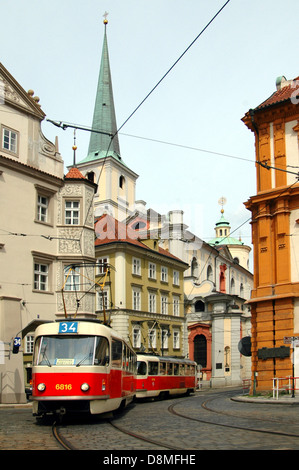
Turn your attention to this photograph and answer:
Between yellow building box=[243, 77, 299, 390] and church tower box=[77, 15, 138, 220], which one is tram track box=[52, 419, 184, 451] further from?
church tower box=[77, 15, 138, 220]

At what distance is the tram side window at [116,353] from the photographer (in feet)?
50.2

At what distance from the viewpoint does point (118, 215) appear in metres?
69.2

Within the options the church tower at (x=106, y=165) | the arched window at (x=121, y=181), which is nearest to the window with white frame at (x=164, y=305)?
the church tower at (x=106, y=165)

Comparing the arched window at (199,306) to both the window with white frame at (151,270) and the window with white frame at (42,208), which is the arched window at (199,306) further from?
the window with white frame at (42,208)

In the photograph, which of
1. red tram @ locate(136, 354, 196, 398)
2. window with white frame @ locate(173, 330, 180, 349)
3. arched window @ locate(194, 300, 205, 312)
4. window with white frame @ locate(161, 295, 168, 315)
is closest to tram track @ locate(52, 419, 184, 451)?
red tram @ locate(136, 354, 196, 398)

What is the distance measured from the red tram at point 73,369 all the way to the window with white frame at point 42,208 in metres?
12.6

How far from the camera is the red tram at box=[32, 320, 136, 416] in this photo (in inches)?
526

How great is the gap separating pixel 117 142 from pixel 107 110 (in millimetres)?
Answer: 4570

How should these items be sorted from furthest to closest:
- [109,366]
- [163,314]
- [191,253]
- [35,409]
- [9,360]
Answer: [191,253] → [163,314] → [9,360] → [109,366] → [35,409]

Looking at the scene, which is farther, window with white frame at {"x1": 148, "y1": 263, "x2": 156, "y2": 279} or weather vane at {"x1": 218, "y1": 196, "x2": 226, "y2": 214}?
weather vane at {"x1": 218, "y1": 196, "x2": 226, "y2": 214}

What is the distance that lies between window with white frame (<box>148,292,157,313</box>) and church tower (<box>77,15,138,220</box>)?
2229cm

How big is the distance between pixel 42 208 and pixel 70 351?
558 inches
